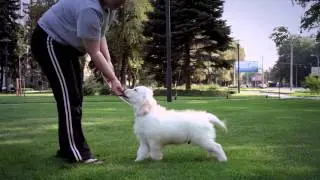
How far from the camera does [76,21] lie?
5.63 m

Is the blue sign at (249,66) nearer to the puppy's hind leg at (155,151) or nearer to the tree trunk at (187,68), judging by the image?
the tree trunk at (187,68)

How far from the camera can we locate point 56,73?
19.5ft

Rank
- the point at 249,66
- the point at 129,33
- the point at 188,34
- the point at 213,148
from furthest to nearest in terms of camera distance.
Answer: the point at 249,66 → the point at 129,33 → the point at 188,34 → the point at 213,148

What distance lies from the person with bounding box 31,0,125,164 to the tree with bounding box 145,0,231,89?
41647mm

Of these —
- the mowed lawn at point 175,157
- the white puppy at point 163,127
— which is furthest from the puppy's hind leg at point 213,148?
the mowed lawn at point 175,157

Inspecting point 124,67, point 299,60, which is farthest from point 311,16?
point 299,60

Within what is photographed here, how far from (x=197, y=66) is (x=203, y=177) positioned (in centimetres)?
4487

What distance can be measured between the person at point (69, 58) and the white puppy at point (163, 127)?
340 millimetres

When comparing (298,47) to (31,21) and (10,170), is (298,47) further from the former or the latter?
(10,170)

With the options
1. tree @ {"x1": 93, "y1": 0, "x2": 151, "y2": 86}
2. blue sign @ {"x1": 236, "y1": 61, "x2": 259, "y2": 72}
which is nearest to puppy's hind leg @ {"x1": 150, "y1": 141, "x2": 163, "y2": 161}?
tree @ {"x1": 93, "y1": 0, "x2": 151, "y2": 86}

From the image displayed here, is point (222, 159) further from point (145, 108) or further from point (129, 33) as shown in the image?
point (129, 33)

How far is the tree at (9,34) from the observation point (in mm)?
76500

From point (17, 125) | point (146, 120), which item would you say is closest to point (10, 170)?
point (146, 120)

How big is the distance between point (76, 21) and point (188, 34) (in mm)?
43325
